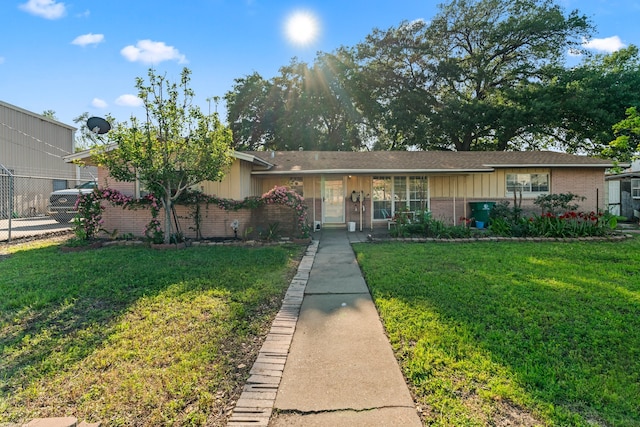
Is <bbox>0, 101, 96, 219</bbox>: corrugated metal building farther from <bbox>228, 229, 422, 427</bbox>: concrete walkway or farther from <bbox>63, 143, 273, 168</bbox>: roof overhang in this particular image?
<bbox>228, 229, 422, 427</bbox>: concrete walkway

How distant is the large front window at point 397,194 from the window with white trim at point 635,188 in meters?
11.4

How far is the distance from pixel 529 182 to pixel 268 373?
14293 mm

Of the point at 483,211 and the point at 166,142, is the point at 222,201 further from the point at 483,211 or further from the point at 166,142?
the point at 483,211

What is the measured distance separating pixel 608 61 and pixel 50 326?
27.5m

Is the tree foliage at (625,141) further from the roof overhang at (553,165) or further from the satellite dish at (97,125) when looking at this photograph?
the satellite dish at (97,125)

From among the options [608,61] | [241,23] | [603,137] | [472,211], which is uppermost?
[608,61]

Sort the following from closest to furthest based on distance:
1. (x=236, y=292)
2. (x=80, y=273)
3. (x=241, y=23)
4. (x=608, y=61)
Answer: (x=236, y=292), (x=80, y=273), (x=241, y=23), (x=608, y=61)

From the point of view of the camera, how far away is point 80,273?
5.79 meters

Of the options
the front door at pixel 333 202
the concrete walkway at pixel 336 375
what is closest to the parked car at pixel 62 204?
the front door at pixel 333 202

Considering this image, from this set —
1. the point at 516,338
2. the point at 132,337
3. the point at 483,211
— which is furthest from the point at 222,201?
the point at 483,211

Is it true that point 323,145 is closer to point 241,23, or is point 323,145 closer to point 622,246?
point 241,23

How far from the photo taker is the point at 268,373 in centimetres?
276

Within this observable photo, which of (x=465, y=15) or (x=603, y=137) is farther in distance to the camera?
(x=465, y=15)

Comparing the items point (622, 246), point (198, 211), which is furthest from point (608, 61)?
point (198, 211)
